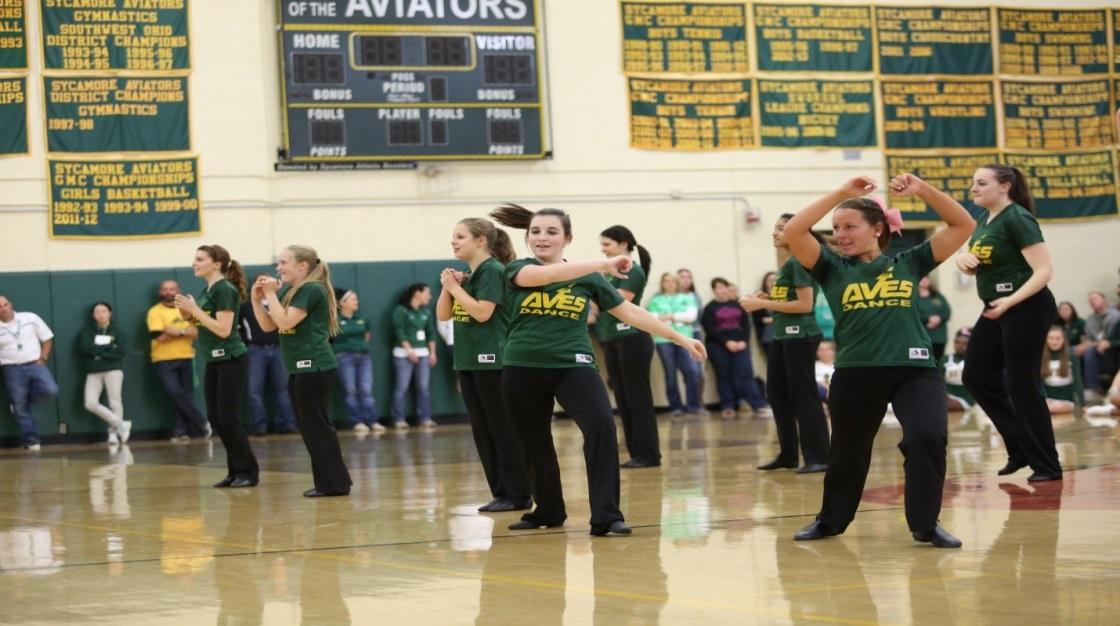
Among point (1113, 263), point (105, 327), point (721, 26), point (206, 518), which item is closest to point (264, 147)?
point (105, 327)

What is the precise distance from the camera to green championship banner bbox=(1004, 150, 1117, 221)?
25422 mm

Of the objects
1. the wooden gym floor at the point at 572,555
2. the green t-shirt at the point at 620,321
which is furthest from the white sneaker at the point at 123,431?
the green t-shirt at the point at 620,321

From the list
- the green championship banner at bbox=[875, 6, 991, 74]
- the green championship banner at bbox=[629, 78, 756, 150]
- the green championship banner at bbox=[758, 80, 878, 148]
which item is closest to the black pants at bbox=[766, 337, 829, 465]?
the green championship banner at bbox=[629, 78, 756, 150]

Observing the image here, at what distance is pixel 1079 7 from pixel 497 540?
68.1ft

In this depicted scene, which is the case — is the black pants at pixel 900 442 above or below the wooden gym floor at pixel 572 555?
above

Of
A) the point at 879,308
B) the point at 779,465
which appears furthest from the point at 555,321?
the point at 779,465

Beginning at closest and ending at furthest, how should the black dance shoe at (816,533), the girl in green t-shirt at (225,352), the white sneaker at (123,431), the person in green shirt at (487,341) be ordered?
the black dance shoe at (816,533) < the person in green shirt at (487,341) < the girl in green t-shirt at (225,352) < the white sneaker at (123,431)

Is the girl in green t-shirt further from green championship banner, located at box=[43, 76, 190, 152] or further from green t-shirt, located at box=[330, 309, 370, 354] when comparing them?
green championship banner, located at box=[43, 76, 190, 152]

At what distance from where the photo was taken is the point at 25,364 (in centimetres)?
1998

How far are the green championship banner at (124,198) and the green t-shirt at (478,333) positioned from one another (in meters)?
12.5

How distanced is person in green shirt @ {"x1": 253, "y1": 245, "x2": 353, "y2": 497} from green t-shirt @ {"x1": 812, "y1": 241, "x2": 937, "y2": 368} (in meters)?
4.59

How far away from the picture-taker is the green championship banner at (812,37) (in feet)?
79.1

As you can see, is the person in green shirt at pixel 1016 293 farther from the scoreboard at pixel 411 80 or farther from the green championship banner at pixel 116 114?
the green championship banner at pixel 116 114

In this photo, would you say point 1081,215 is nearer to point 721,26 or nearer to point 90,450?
point 721,26
